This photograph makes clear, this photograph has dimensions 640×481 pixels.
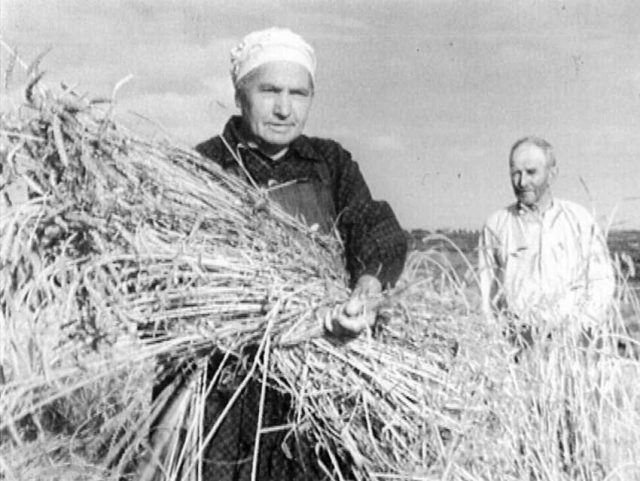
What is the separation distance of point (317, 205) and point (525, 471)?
854 mm

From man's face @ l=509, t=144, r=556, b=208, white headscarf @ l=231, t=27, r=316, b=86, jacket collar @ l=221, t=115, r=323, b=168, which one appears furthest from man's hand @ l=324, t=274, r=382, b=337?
man's face @ l=509, t=144, r=556, b=208

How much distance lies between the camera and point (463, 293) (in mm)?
2805

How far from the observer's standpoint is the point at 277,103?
2.97 meters

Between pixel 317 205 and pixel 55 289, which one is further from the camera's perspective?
pixel 317 205

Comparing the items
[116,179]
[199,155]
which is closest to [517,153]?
[199,155]

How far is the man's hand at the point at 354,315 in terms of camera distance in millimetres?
2510

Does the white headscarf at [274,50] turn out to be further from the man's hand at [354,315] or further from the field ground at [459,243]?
the man's hand at [354,315]

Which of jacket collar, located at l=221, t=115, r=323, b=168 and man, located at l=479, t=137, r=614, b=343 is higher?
jacket collar, located at l=221, t=115, r=323, b=168

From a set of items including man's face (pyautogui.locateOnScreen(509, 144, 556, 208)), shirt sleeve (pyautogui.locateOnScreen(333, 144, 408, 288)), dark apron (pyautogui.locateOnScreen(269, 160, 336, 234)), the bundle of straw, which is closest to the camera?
the bundle of straw

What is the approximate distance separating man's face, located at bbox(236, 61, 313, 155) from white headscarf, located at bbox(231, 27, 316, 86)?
0.06 feet

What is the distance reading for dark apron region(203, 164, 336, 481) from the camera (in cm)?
287

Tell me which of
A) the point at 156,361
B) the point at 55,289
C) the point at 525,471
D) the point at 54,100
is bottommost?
the point at 525,471

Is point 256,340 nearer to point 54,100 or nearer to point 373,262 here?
point 373,262

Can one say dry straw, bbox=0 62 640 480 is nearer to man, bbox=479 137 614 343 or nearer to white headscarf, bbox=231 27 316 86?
man, bbox=479 137 614 343
